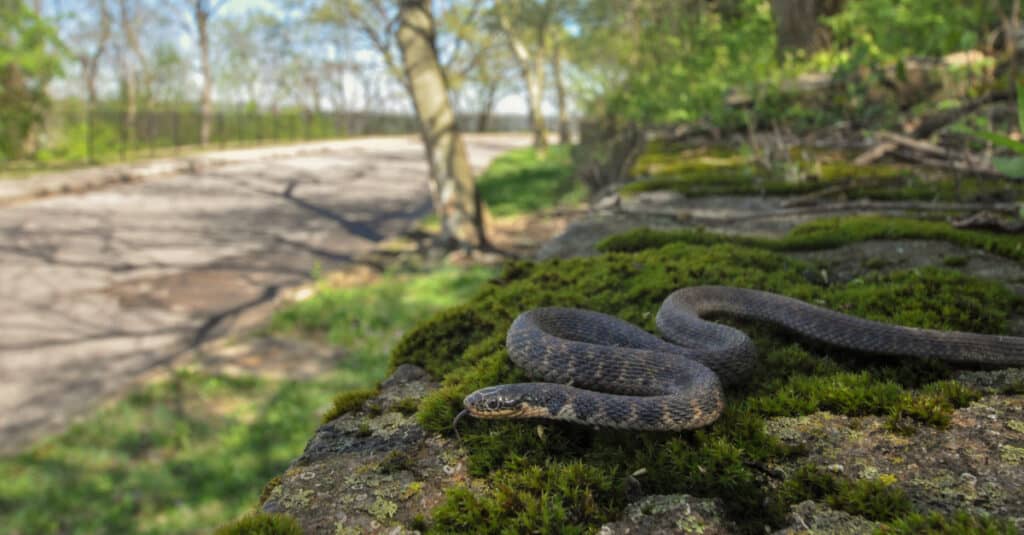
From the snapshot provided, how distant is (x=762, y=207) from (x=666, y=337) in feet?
11.1

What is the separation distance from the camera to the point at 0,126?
26.2m

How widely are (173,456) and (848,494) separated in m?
6.86

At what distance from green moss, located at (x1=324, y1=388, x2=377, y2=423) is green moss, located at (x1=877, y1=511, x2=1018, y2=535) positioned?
1.76 metres

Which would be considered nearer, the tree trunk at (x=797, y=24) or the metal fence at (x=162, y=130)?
the tree trunk at (x=797, y=24)

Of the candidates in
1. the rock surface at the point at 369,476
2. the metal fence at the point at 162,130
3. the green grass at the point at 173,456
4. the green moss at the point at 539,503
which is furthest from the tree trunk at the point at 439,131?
the green moss at the point at 539,503

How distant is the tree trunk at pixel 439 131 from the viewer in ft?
41.7

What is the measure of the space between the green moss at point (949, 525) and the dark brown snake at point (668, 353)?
56 centimetres


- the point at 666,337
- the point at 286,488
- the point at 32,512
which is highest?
the point at 666,337

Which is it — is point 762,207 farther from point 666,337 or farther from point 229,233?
point 229,233

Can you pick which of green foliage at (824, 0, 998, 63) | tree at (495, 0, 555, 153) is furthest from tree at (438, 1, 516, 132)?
green foliage at (824, 0, 998, 63)

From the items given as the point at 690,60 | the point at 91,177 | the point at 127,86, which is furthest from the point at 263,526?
the point at 127,86

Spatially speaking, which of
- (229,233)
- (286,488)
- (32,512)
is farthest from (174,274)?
(286,488)

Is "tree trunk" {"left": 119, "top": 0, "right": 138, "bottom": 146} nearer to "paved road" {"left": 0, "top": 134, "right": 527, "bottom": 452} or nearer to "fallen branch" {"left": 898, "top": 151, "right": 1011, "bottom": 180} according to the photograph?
"paved road" {"left": 0, "top": 134, "right": 527, "bottom": 452}

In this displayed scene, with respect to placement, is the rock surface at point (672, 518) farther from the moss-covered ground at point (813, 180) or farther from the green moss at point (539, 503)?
the moss-covered ground at point (813, 180)
